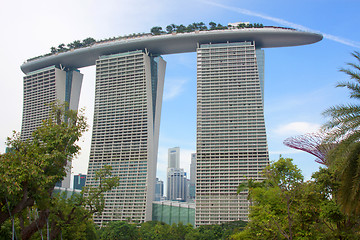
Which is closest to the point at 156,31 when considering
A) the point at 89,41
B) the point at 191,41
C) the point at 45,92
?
the point at 191,41

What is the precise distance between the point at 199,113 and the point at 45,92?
50.9 meters

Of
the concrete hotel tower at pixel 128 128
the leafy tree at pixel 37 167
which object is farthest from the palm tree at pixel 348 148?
the concrete hotel tower at pixel 128 128

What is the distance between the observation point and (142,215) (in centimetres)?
9806

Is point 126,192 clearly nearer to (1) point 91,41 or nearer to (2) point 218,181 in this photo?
(2) point 218,181

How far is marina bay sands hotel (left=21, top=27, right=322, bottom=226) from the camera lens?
95812mm

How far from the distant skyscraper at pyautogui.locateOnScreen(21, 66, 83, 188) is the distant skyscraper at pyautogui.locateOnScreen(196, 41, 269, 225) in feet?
140

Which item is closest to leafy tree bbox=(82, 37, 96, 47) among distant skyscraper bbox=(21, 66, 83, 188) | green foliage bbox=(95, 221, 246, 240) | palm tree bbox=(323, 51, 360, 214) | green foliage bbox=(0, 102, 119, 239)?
distant skyscraper bbox=(21, 66, 83, 188)

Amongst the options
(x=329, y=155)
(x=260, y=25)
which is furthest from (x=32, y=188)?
(x=260, y=25)

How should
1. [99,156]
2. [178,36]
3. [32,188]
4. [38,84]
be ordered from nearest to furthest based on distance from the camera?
[32,188] → [178,36] → [99,156] → [38,84]

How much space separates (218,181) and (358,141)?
78732 millimetres

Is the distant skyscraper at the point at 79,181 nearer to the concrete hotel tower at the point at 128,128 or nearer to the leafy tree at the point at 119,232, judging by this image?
the concrete hotel tower at the point at 128,128

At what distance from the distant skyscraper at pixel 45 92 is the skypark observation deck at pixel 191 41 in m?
7.36

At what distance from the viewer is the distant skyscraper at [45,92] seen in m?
119

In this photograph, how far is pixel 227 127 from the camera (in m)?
99.4
